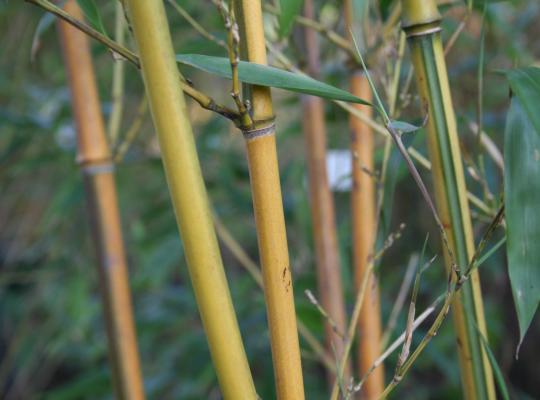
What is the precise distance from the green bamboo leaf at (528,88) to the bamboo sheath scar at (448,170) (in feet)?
0.12

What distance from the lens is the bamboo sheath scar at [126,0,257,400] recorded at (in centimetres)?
30

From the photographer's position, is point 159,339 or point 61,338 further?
point 159,339

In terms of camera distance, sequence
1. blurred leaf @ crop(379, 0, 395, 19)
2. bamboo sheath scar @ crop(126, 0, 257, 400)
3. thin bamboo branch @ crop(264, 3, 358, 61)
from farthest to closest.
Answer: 1. thin bamboo branch @ crop(264, 3, 358, 61)
2. blurred leaf @ crop(379, 0, 395, 19)
3. bamboo sheath scar @ crop(126, 0, 257, 400)

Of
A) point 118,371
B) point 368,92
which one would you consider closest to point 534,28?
point 368,92

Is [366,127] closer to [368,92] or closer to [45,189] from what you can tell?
[368,92]

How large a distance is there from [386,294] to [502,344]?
0.36m

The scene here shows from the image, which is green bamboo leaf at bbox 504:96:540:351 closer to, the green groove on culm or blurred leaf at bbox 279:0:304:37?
the green groove on culm

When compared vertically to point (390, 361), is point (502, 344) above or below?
below

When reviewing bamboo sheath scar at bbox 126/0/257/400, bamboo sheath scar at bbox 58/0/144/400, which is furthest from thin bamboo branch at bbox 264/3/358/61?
bamboo sheath scar at bbox 126/0/257/400

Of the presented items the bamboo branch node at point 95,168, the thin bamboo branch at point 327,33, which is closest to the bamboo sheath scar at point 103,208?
the bamboo branch node at point 95,168

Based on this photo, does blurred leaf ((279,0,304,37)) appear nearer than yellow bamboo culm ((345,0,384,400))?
Yes

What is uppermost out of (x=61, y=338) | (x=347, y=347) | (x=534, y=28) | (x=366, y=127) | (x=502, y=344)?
(x=534, y=28)

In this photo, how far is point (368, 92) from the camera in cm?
64

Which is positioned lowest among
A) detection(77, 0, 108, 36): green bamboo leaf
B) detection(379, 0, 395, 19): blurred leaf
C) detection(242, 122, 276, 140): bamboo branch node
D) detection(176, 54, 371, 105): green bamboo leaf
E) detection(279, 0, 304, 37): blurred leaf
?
detection(242, 122, 276, 140): bamboo branch node
